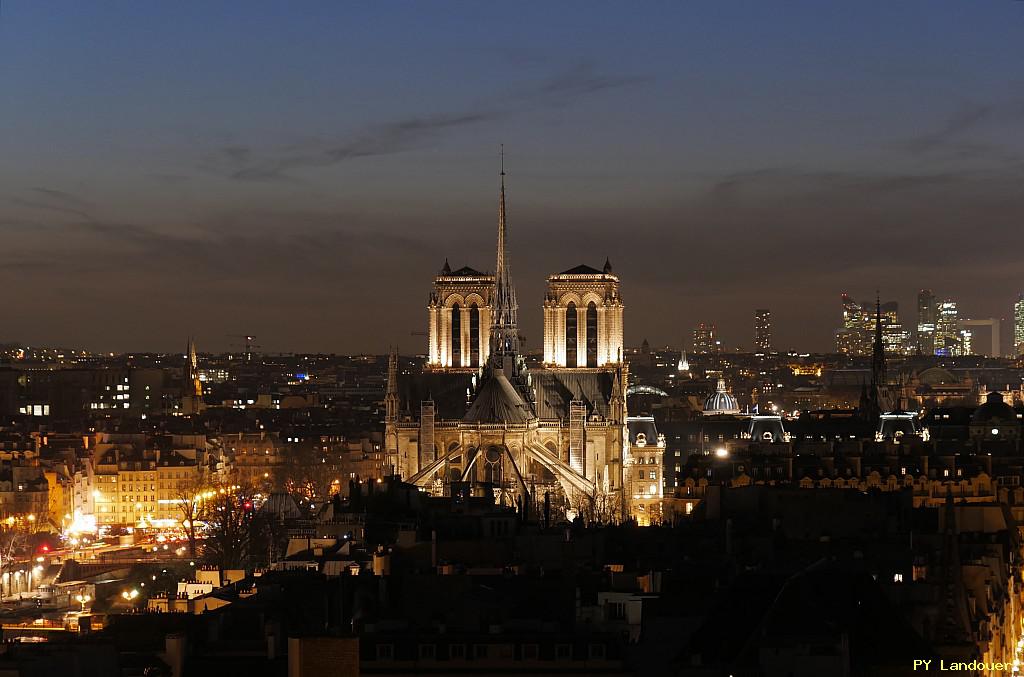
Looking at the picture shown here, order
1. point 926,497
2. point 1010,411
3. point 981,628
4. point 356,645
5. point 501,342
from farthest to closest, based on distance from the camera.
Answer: point 1010,411
point 501,342
point 926,497
point 981,628
point 356,645

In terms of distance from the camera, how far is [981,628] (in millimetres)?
53469

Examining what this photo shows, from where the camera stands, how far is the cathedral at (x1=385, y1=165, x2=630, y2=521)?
132 meters

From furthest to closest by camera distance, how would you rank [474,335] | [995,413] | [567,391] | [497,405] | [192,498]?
[192,498]
[474,335]
[995,413]
[567,391]
[497,405]

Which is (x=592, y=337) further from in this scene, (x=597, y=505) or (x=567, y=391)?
(x=597, y=505)

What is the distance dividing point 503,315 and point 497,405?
9.84 metres

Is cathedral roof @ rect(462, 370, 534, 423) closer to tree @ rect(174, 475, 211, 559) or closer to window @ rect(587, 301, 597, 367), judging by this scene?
window @ rect(587, 301, 597, 367)

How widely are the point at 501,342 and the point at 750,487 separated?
54350 millimetres

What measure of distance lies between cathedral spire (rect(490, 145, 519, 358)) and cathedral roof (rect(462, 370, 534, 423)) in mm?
4471

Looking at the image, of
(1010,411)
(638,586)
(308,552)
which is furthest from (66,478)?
(638,586)

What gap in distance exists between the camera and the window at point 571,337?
490ft

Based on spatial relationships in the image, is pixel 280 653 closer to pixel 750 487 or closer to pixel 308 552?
pixel 308 552

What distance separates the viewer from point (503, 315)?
476ft

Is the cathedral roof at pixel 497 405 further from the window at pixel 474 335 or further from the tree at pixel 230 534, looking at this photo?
the window at pixel 474 335

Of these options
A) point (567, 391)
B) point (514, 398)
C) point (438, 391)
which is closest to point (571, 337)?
point (567, 391)
